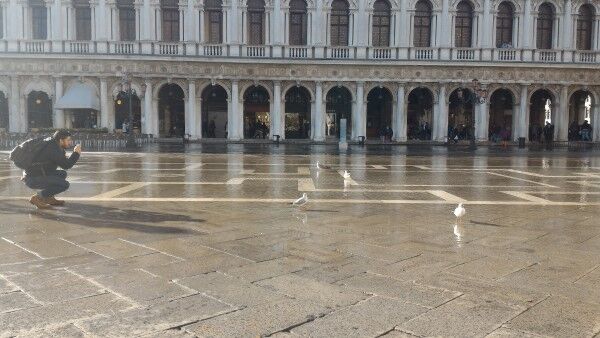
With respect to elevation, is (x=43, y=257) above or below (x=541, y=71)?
below

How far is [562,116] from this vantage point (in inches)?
1566

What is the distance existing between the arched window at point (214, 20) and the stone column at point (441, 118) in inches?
617

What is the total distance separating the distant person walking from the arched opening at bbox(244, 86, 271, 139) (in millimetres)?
30899

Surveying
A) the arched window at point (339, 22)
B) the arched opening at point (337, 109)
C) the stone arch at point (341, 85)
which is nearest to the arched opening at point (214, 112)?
the stone arch at point (341, 85)

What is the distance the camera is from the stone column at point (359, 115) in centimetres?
3844

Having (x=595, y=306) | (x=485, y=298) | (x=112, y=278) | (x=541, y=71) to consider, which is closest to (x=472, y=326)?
(x=485, y=298)

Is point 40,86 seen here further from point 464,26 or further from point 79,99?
point 464,26

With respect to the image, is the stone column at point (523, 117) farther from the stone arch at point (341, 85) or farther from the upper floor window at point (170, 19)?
the upper floor window at point (170, 19)

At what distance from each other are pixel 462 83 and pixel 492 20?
4925 millimetres

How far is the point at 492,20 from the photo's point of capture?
1531 inches

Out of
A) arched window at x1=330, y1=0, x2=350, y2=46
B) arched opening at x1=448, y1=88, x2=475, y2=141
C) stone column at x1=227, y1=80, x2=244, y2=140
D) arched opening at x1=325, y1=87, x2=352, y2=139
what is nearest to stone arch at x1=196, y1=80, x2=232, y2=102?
stone column at x1=227, y1=80, x2=244, y2=140

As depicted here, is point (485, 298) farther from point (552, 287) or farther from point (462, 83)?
point (462, 83)

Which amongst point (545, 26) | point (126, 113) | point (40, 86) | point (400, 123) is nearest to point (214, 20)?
point (126, 113)

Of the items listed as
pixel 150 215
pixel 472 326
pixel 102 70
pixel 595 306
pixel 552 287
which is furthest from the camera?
pixel 102 70
